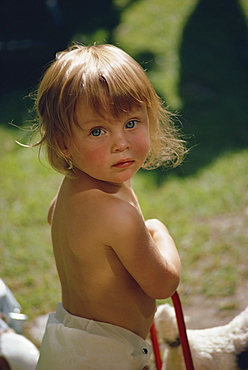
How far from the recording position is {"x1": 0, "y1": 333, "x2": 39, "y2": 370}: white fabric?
6.36 feet

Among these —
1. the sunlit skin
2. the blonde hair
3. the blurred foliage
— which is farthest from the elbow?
the blurred foliage

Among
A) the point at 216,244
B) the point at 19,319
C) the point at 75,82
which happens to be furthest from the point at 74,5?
the point at 75,82

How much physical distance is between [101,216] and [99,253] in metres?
0.11

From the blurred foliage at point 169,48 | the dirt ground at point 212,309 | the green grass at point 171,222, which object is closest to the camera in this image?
the dirt ground at point 212,309

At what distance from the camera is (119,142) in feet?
4.26

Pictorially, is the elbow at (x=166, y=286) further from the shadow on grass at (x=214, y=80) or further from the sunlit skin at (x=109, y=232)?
the shadow on grass at (x=214, y=80)

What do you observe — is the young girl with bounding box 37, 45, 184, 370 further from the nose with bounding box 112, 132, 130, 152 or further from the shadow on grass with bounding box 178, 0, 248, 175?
the shadow on grass with bounding box 178, 0, 248, 175

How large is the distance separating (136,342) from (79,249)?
353mm

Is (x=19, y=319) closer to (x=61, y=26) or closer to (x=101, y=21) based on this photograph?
(x=61, y=26)

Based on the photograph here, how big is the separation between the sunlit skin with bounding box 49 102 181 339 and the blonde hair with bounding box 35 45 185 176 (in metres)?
0.03

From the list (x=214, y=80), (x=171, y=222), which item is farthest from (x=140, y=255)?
(x=214, y=80)

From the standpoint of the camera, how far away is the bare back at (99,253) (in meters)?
1.31

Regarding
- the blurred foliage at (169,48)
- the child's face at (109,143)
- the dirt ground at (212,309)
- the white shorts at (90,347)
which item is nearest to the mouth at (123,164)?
the child's face at (109,143)

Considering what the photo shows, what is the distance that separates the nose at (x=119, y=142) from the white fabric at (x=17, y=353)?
109cm
